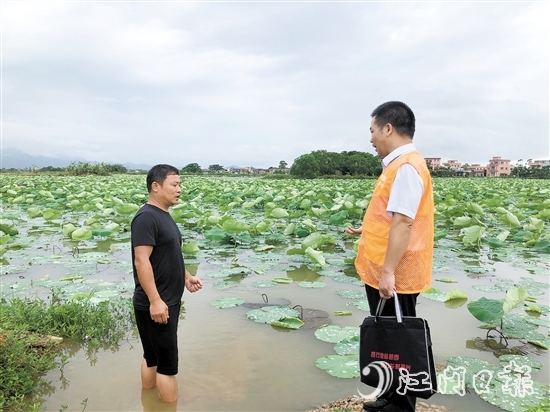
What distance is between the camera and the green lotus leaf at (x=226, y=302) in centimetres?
328

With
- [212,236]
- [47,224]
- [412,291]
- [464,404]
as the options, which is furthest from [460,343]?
[47,224]

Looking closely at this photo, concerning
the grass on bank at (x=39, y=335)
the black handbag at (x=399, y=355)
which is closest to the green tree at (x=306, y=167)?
the grass on bank at (x=39, y=335)

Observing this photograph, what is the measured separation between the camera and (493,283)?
3980 millimetres

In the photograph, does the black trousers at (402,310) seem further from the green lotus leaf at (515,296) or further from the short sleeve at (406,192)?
the green lotus leaf at (515,296)

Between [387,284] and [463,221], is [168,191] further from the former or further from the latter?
[463,221]

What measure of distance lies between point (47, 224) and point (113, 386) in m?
6.27

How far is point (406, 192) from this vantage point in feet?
5.18

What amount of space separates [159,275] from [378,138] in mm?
1176

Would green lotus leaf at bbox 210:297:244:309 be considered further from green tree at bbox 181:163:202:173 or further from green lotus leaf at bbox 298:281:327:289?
green tree at bbox 181:163:202:173

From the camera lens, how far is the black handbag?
154 centimetres

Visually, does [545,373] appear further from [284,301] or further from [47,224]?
[47,224]

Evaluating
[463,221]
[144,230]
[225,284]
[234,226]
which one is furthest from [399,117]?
[463,221]

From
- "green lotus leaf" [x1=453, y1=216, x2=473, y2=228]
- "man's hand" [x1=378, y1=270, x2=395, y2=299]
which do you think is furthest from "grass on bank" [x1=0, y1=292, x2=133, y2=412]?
"green lotus leaf" [x1=453, y1=216, x2=473, y2=228]

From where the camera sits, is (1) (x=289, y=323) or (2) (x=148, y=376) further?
(1) (x=289, y=323)
